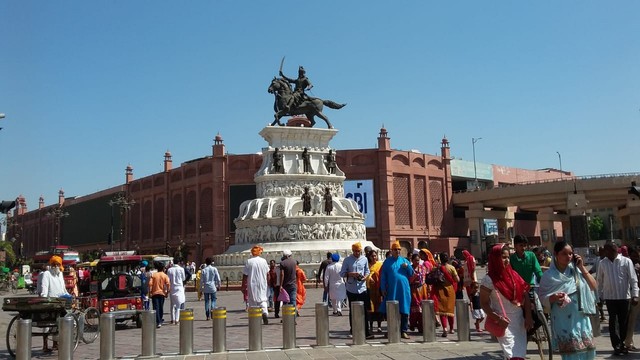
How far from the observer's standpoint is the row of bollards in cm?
820

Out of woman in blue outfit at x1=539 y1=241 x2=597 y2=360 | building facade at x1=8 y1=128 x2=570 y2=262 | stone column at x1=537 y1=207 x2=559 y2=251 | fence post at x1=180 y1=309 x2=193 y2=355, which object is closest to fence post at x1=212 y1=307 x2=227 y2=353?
fence post at x1=180 y1=309 x2=193 y2=355

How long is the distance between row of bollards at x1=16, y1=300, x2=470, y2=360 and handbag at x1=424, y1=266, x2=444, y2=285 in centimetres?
92

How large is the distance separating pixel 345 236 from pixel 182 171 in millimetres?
33092

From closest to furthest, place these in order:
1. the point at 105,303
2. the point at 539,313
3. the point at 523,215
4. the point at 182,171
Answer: the point at 539,313, the point at 105,303, the point at 182,171, the point at 523,215

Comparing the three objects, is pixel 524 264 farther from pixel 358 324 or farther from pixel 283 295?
pixel 283 295

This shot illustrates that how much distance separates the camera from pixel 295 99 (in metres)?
33.6

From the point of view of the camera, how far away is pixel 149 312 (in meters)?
8.77

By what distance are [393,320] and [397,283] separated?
0.85 meters

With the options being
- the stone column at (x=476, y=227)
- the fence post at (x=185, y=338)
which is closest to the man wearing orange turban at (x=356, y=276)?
the fence post at (x=185, y=338)

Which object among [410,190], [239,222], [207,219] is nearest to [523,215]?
[410,190]

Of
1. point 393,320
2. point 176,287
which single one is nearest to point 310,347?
point 393,320

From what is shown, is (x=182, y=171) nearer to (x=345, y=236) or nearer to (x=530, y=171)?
(x=345, y=236)

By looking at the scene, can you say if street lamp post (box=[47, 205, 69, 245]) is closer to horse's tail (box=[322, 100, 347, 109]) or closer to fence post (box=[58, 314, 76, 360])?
horse's tail (box=[322, 100, 347, 109])

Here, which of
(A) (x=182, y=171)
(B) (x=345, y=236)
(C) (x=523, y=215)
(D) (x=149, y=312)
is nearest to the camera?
(D) (x=149, y=312)
